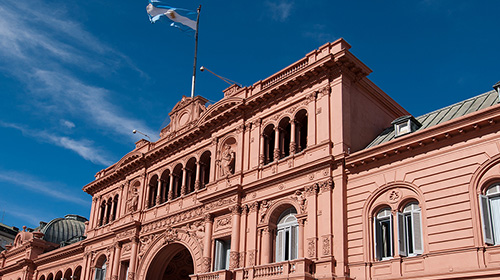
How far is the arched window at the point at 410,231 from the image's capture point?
22750 mm

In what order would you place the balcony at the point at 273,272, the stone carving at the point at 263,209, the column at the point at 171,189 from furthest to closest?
the column at the point at 171,189
the stone carving at the point at 263,209
the balcony at the point at 273,272

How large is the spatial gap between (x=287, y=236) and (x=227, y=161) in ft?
23.3

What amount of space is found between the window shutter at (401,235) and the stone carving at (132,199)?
73.9ft

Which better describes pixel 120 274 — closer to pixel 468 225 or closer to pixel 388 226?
pixel 388 226

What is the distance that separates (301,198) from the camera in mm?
27609

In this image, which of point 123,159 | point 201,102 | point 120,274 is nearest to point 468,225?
point 201,102

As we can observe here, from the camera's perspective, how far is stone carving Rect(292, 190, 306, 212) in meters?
27.3

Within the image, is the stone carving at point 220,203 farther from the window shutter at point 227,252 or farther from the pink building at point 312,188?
the window shutter at point 227,252

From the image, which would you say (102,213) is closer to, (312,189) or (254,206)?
(254,206)

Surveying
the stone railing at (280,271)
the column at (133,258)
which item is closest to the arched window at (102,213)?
the column at (133,258)

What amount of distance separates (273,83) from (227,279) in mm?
11459

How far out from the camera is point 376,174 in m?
25.4

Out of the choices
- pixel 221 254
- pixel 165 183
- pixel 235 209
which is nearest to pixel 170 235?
pixel 221 254

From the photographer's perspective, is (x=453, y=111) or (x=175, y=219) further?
(x=175, y=219)
